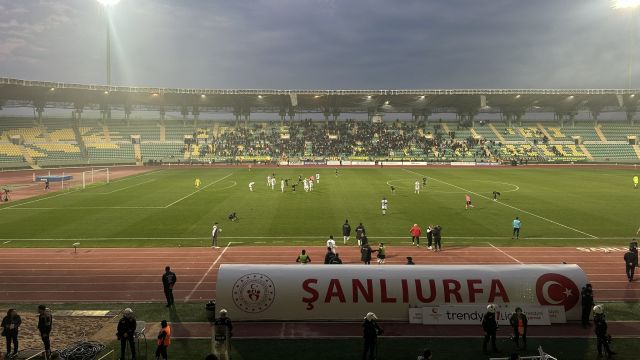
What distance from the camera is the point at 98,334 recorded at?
39.0 feet

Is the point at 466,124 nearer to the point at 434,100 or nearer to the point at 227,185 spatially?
the point at 434,100

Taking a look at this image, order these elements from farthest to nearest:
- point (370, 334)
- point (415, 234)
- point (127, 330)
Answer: point (415, 234) < point (127, 330) < point (370, 334)

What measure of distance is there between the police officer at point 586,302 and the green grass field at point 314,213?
9936 millimetres

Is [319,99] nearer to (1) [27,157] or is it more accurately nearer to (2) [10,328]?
(1) [27,157]

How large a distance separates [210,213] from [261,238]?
8.37 metres

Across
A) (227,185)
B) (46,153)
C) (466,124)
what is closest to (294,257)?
(227,185)

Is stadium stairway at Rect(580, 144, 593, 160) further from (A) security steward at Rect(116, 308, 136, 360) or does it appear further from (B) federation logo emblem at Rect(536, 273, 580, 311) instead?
(A) security steward at Rect(116, 308, 136, 360)

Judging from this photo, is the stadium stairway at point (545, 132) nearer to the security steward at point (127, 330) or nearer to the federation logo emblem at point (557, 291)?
the federation logo emblem at point (557, 291)

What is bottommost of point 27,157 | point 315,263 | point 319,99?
point 315,263

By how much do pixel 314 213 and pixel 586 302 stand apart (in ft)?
65.0

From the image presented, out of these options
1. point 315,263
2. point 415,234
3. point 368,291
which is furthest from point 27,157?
point 368,291

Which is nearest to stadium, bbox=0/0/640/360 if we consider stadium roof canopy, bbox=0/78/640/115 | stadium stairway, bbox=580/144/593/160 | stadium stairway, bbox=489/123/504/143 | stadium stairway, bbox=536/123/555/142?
stadium roof canopy, bbox=0/78/640/115

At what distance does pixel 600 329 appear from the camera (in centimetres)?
1038

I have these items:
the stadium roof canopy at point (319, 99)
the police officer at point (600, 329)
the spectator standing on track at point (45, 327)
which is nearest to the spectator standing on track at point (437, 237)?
the police officer at point (600, 329)
